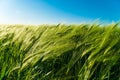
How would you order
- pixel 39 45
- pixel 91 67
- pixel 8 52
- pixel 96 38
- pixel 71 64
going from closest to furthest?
pixel 91 67 → pixel 71 64 → pixel 96 38 → pixel 39 45 → pixel 8 52

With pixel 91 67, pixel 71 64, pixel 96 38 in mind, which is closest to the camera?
pixel 91 67

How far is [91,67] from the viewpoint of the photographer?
1.90 m

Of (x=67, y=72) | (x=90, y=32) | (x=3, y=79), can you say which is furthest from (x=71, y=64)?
(x=3, y=79)

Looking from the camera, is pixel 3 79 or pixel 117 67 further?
pixel 3 79

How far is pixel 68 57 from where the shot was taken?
2.15 metres

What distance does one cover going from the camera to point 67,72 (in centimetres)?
203

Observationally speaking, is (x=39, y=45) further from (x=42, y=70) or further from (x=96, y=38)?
(x=96, y=38)

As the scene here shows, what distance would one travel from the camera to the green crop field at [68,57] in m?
1.90

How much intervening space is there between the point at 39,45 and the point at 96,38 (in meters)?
0.47

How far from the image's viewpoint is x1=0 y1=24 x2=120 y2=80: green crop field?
1.90 m

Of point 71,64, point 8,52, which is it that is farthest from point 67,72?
point 8,52

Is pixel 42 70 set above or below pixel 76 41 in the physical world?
below

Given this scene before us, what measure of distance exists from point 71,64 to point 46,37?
1.56 ft

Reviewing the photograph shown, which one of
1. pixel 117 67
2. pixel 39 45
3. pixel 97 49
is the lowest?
pixel 117 67
